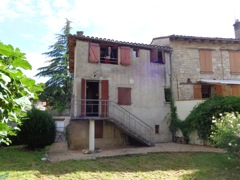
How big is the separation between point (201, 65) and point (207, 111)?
20.7 feet

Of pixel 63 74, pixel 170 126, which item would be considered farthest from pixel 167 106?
pixel 63 74

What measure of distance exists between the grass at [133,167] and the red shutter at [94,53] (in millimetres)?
8016

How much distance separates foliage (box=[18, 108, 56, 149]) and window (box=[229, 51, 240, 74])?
17993 millimetres

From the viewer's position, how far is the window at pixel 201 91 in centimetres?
1930

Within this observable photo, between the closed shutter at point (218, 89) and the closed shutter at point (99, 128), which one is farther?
the closed shutter at point (218, 89)

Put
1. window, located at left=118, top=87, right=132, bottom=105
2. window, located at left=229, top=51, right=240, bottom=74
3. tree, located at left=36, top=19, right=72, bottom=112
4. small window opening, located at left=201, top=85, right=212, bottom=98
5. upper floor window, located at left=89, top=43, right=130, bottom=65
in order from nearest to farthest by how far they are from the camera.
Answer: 1. upper floor window, located at left=89, top=43, right=130, bottom=65
2. window, located at left=118, top=87, right=132, bottom=105
3. small window opening, located at left=201, top=85, right=212, bottom=98
4. window, located at left=229, top=51, right=240, bottom=74
5. tree, located at left=36, top=19, right=72, bottom=112

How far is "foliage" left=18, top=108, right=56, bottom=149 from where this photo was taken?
14.9 m

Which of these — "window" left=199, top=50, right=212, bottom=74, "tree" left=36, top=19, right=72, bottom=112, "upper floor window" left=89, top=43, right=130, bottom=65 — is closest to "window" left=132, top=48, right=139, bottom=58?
"upper floor window" left=89, top=43, right=130, bottom=65

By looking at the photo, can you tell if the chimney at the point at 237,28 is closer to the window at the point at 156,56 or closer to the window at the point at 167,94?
the window at the point at 156,56

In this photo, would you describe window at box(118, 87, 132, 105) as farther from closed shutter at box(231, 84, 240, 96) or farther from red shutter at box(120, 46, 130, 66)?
closed shutter at box(231, 84, 240, 96)

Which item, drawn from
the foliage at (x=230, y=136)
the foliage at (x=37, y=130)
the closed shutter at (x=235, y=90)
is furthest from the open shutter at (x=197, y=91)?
the foliage at (x=37, y=130)

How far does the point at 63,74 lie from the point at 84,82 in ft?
55.1

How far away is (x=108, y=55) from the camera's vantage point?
1756cm

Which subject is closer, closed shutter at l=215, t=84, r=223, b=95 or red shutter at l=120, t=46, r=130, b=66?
red shutter at l=120, t=46, r=130, b=66
